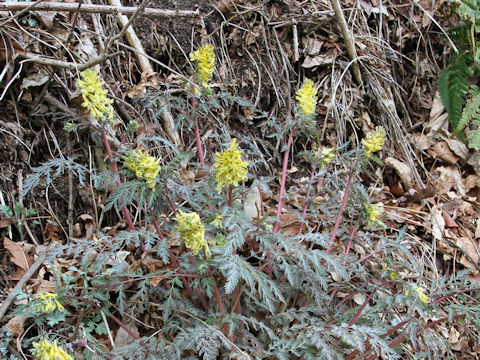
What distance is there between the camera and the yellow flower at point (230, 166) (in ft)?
5.55

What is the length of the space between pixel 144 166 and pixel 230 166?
38cm

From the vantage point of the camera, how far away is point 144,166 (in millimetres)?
1759

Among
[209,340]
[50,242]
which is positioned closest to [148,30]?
[50,242]

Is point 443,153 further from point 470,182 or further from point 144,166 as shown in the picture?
point 144,166

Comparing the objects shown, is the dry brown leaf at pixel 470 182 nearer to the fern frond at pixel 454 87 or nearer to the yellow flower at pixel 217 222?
the fern frond at pixel 454 87

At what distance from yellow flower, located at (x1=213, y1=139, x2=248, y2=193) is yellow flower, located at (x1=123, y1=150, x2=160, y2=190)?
0.93ft

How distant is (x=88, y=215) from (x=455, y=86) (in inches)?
133

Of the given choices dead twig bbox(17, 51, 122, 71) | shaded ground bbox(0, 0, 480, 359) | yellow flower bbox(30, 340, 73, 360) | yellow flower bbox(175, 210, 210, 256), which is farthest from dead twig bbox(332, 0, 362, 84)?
yellow flower bbox(30, 340, 73, 360)

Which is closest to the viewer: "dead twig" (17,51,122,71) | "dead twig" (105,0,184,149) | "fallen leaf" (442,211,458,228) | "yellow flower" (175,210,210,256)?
"yellow flower" (175,210,210,256)

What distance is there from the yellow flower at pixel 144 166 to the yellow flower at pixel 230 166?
0.93ft

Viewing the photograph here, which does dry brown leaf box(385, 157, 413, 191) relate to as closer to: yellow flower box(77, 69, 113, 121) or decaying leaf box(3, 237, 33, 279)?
yellow flower box(77, 69, 113, 121)

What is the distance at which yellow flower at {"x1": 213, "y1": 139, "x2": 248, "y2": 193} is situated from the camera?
169cm

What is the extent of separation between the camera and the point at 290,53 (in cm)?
356

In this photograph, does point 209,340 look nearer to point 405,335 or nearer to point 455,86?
point 405,335
